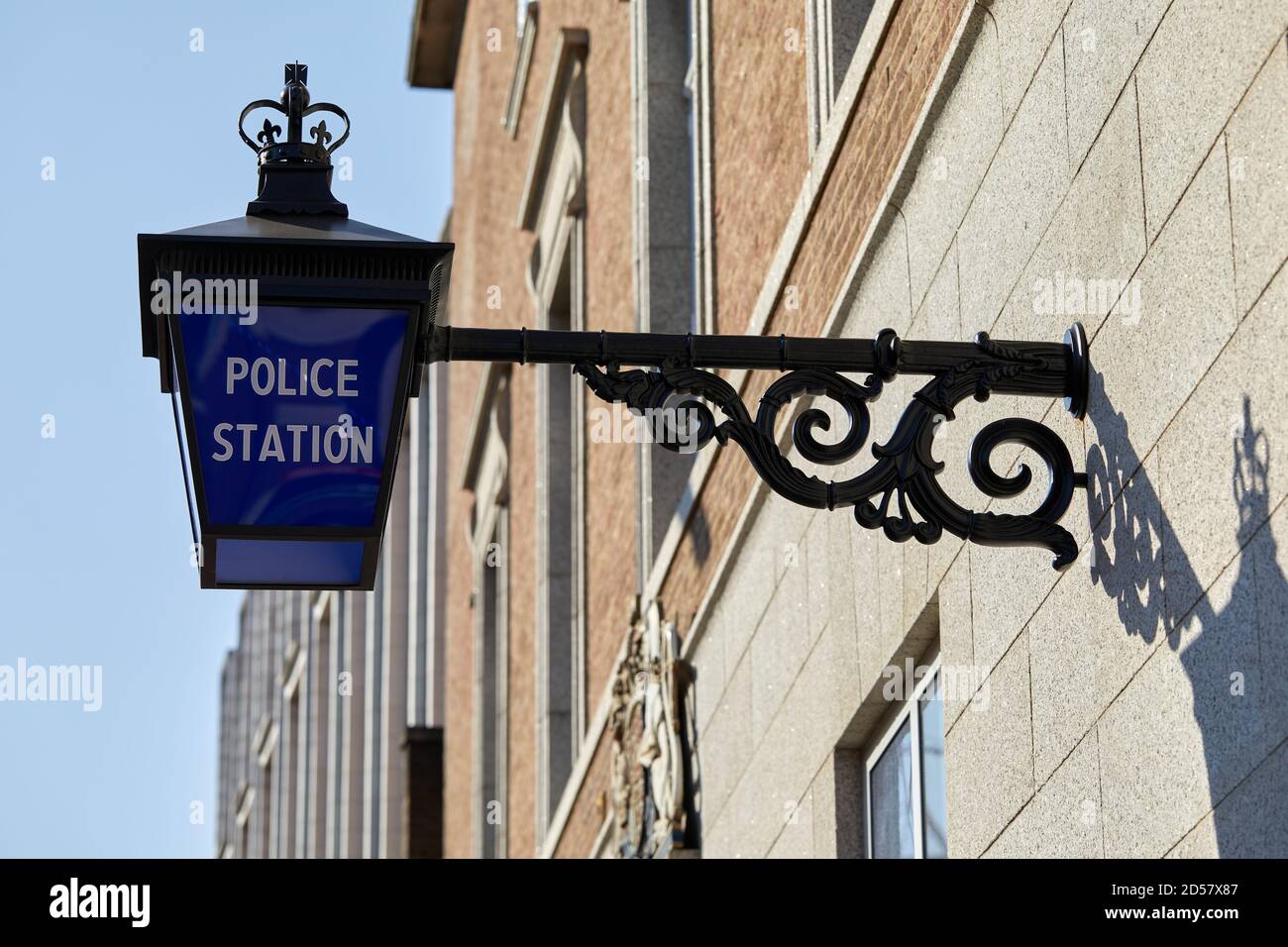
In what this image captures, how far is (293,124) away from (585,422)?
10541 millimetres

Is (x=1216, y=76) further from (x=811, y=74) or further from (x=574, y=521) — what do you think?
(x=574, y=521)

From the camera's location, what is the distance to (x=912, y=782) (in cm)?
812

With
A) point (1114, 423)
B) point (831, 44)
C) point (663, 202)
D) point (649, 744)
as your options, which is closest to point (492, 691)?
point (663, 202)

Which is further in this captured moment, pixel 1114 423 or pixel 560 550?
pixel 560 550

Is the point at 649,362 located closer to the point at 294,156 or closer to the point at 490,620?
the point at 294,156

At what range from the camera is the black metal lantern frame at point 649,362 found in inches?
202

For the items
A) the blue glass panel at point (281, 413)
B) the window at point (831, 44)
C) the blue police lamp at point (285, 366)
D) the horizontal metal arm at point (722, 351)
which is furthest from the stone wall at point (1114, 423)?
the blue glass panel at point (281, 413)

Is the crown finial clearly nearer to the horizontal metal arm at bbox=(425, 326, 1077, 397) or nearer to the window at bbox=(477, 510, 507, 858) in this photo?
the horizontal metal arm at bbox=(425, 326, 1077, 397)

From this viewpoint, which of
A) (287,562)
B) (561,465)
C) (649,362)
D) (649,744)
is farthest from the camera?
(561,465)

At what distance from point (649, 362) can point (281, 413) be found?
2.91ft

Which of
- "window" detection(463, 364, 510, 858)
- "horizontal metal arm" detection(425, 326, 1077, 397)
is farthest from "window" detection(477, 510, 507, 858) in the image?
"horizontal metal arm" detection(425, 326, 1077, 397)

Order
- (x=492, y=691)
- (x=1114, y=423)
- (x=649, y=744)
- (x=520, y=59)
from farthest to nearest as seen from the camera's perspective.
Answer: (x=492, y=691)
(x=520, y=59)
(x=649, y=744)
(x=1114, y=423)

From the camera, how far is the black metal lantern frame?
513cm
